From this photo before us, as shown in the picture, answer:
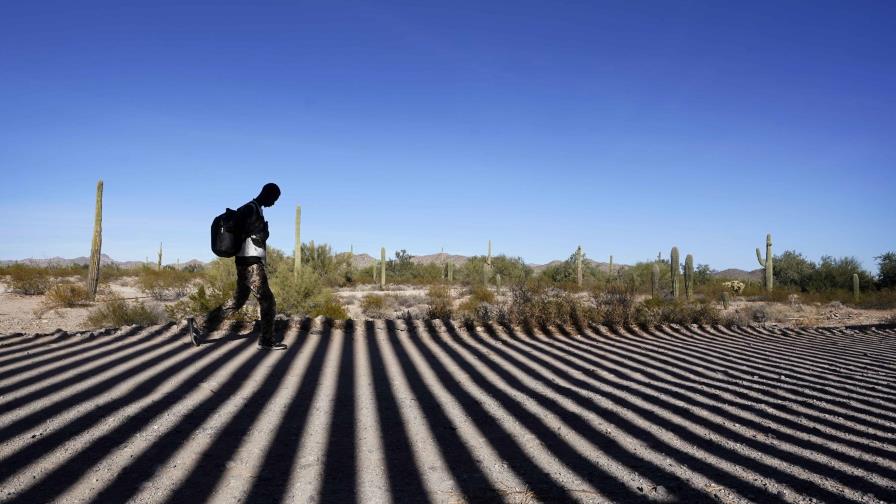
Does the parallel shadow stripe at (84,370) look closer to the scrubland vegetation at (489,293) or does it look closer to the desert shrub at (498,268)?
the scrubland vegetation at (489,293)

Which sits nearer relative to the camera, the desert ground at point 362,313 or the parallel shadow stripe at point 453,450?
the parallel shadow stripe at point 453,450

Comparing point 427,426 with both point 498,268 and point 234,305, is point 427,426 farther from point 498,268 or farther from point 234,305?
point 498,268

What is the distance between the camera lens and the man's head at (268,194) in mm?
6156

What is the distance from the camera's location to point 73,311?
1382 cm

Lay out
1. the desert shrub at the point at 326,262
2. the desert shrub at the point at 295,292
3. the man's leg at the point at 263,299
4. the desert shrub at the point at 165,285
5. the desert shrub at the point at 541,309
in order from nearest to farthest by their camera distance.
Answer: the man's leg at the point at 263,299 < the desert shrub at the point at 541,309 < the desert shrub at the point at 295,292 < the desert shrub at the point at 165,285 < the desert shrub at the point at 326,262

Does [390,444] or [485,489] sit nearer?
[485,489]

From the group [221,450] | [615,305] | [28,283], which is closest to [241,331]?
[221,450]

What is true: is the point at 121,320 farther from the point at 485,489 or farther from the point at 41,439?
the point at 485,489

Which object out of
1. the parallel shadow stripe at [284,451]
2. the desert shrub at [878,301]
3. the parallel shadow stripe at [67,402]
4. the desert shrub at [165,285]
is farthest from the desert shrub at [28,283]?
the desert shrub at [878,301]

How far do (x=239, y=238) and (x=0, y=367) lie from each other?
2.29 metres

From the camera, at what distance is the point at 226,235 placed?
19.3 ft

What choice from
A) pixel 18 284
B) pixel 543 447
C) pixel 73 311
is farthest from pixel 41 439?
pixel 18 284

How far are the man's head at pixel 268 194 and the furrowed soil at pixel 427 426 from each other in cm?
164

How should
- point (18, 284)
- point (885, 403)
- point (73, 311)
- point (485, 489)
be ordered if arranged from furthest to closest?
1. point (18, 284)
2. point (73, 311)
3. point (885, 403)
4. point (485, 489)
